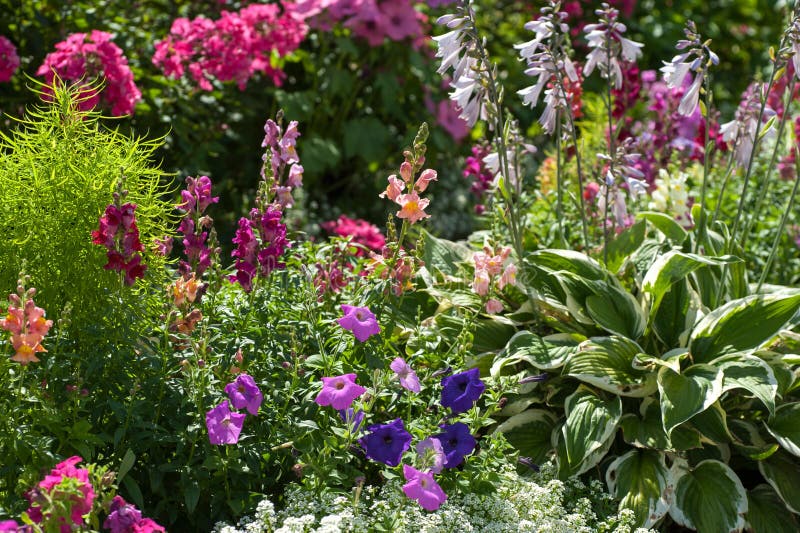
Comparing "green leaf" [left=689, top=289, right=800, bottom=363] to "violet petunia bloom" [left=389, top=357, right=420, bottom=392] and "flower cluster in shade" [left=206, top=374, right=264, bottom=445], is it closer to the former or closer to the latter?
"violet petunia bloom" [left=389, top=357, right=420, bottom=392]

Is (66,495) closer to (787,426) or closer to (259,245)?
(259,245)

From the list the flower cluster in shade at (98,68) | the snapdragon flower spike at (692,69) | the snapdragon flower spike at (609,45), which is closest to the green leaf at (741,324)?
the snapdragon flower spike at (692,69)

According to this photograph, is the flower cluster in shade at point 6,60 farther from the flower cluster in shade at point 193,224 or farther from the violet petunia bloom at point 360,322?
the violet petunia bloom at point 360,322

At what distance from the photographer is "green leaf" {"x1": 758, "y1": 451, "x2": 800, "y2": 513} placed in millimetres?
2848

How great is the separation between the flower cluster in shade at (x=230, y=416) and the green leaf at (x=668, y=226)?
5.77 ft

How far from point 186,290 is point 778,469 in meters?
1.81

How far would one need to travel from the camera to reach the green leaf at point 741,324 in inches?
117

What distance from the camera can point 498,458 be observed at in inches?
99.5

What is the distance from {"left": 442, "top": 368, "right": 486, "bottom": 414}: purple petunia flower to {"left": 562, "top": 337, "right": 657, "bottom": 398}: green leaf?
54 cm

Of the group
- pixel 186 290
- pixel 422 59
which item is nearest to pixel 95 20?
pixel 422 59

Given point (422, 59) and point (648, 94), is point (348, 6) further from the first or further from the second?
point (648, 94)

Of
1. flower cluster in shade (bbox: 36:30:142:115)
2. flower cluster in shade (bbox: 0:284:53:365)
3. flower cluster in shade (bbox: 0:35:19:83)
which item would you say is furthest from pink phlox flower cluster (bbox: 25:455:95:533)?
flower cluster in shade (bbox: 0:35:19:83)

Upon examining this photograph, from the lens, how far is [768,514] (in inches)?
114

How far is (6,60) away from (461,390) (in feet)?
8.77
